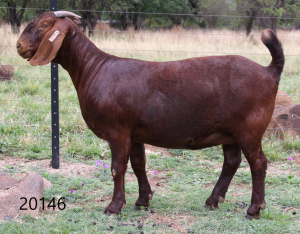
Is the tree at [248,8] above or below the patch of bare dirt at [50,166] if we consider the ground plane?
above

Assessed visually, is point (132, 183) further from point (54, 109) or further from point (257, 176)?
point (257, 176)

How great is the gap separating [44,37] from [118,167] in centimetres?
146

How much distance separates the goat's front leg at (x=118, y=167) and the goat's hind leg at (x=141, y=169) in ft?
0.98

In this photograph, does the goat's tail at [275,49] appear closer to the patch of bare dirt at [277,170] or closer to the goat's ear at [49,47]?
the goat's ear at [49,47]

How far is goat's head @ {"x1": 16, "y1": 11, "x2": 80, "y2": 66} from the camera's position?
11.3 ft

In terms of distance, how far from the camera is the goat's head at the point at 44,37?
11.3 feet

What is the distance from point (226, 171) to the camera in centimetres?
391

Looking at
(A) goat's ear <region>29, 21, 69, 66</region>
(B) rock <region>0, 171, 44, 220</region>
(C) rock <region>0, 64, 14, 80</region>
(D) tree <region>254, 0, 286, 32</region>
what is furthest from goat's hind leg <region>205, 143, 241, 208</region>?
(D) tree <region>254, 0, 286, 32</region>

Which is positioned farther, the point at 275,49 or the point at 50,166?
the point at 50,166

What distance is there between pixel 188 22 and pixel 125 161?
32.1m

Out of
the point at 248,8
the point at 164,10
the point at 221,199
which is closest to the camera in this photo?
the point at 221,199

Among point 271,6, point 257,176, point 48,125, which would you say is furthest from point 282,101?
point 271,6

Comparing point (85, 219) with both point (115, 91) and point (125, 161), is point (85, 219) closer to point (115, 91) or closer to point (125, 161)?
point (125, 161)

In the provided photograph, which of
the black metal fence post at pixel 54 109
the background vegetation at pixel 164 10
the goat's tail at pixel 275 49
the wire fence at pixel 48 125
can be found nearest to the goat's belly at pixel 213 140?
the goat's tail at pixel 275 49
